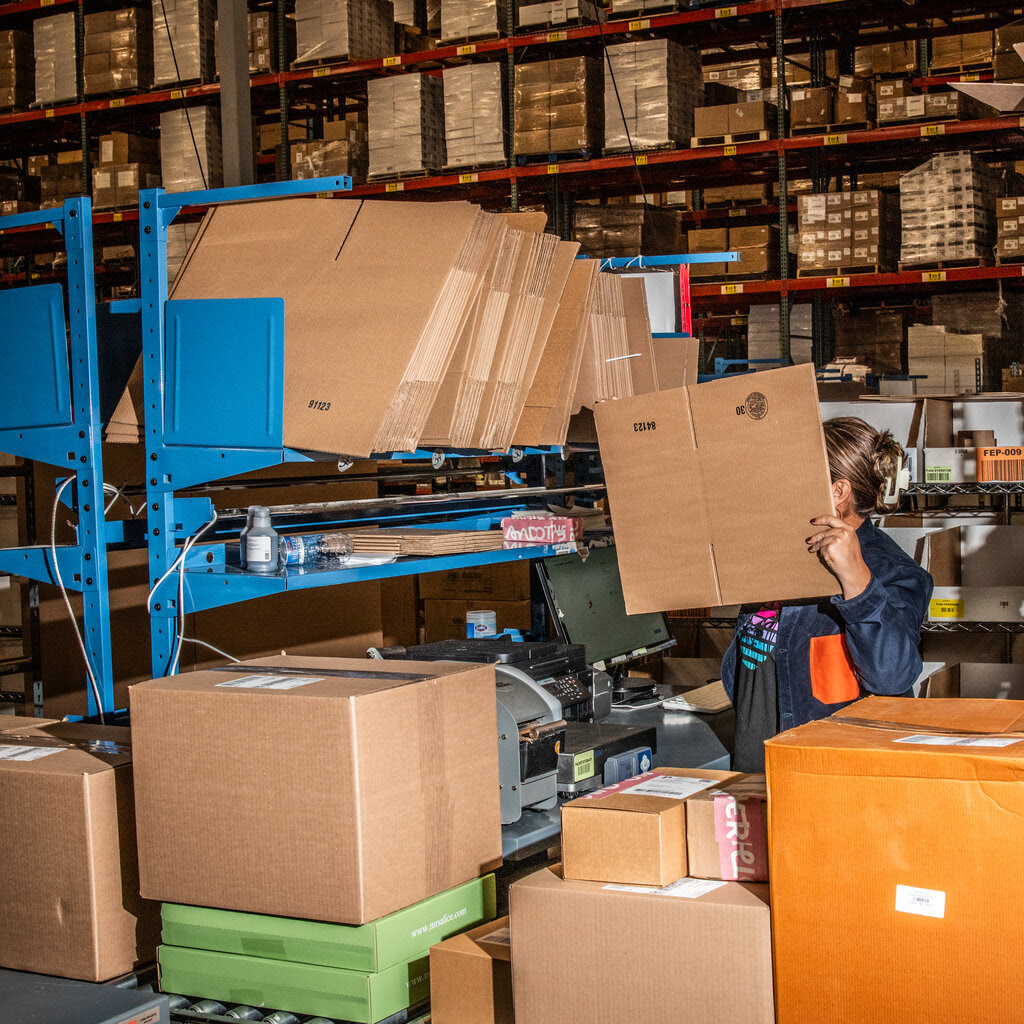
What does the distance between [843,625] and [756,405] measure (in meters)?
0.51

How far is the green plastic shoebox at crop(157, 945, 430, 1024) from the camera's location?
1.68 metres

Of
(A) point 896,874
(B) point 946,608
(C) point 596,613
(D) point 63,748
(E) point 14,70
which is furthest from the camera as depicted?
(E) point 14,70

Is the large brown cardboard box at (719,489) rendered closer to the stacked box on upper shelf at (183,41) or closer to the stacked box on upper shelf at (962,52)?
the stacked box on upper shelf at (962,52)

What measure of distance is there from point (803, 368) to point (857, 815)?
69 cm

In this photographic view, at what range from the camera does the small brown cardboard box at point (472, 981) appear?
1622mm

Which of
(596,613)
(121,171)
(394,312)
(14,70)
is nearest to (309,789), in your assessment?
(394,312)

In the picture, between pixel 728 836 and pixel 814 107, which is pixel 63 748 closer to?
pixel 728 836

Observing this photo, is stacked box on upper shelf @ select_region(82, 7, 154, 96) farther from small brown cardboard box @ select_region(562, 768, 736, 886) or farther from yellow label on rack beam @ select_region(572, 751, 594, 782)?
small brown cardboard box @ select_region(562, 768, 736, 886)

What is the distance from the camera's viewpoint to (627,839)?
1499mm

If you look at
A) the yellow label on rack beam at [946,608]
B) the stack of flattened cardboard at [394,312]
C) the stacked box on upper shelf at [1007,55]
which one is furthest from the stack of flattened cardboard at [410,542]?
the stacked box on upper shelf at [1007,55]

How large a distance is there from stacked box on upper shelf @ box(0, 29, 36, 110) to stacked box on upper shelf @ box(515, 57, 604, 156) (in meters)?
3.43

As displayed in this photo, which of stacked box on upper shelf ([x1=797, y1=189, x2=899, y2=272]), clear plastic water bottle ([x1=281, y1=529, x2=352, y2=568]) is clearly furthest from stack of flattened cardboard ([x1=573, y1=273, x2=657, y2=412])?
stacked box on upper shelf ([x1=797, y1=189, x2=899, y2=272])

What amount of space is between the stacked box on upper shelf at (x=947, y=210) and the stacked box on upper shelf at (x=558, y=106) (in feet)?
5.40

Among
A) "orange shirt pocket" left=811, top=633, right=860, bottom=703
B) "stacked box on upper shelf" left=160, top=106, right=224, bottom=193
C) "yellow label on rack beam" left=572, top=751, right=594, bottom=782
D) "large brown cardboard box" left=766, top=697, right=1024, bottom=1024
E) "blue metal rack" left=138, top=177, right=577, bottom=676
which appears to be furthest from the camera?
"stacked box on upper shelf" left=160, top=106, right=224, bottom=193
